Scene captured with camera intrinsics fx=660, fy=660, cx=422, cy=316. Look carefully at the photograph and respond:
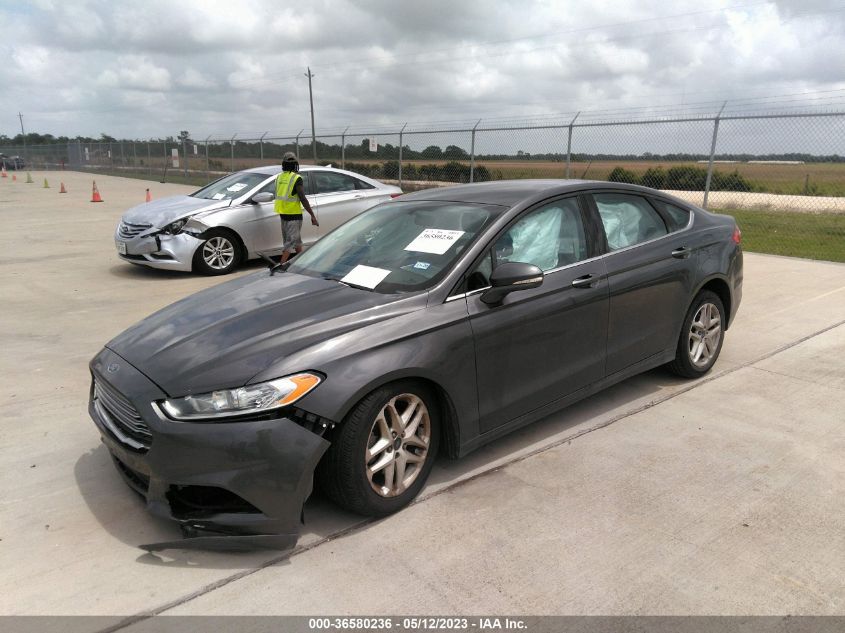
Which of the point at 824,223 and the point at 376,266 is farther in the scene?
the point at 824,223

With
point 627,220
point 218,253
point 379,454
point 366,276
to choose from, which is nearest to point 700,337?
point 627,220

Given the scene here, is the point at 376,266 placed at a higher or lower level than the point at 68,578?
higher

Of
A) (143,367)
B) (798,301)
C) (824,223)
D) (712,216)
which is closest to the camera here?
(143,367)

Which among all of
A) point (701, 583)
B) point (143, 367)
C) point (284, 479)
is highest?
point (143, 367)

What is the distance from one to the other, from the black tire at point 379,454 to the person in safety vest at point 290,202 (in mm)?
5873

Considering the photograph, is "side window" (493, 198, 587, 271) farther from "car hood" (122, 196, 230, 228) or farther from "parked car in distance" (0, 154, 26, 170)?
"parked car in distance" (0, 154, 26, 170)

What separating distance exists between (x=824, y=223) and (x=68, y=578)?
1561cm

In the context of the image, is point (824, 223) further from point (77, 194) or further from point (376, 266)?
point (77, 194)

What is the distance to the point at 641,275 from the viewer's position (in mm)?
4289

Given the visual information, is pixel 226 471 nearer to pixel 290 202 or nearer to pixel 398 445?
pixel 398 445

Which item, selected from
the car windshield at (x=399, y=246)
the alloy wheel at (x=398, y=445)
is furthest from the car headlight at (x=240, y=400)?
the car windshield at (x=399, y=246)

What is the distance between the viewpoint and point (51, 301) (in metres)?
7.66

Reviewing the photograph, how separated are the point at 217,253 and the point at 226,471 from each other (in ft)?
22.5

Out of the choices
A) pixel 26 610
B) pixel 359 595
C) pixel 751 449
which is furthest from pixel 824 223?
pixel 26 610
